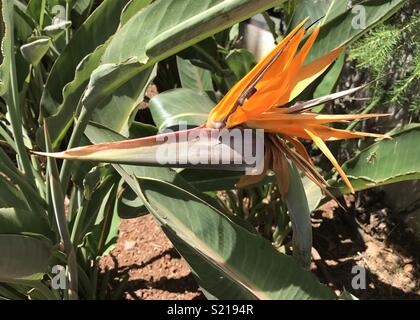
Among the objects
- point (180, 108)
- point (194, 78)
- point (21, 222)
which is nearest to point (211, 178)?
point (180, 108)

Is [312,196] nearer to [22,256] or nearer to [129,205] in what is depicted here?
[129,205]

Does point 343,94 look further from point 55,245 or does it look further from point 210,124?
point 55,245

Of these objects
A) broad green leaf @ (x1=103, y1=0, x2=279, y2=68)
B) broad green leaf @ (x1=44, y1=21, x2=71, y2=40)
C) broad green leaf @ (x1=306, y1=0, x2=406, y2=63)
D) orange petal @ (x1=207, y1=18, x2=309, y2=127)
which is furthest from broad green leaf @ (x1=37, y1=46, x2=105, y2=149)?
broad green leaf @ (x1=306, y1=0, x2=406, y2=63)

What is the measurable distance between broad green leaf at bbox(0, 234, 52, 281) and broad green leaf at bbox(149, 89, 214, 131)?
32 centimetres

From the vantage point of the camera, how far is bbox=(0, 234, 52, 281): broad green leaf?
2.46ft

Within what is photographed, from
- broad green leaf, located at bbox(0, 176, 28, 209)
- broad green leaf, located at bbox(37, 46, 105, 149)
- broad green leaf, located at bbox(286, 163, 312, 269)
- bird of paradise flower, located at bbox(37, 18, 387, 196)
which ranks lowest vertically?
broad green leaf, located at bbox(286, 163, 312, 269)

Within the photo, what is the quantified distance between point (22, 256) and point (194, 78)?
2.48 ft

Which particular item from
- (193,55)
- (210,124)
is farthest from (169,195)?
(193,55)

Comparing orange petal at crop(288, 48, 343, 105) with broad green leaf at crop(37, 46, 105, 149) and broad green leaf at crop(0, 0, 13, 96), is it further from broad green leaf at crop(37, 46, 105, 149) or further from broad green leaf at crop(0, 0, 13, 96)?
broad green leaf at crop(0, 0, 13, 96)

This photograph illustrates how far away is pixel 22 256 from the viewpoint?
2.58 ft

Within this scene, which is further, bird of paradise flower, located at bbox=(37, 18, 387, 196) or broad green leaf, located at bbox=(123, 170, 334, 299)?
broad green leaf, located at bbox=(123, 170, 334, 299)

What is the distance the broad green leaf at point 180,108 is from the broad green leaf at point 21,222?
29cm

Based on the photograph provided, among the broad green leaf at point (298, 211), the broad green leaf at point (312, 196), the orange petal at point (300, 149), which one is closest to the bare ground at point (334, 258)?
the broad green leaf at point (312, 196)

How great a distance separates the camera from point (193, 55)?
1.41m
